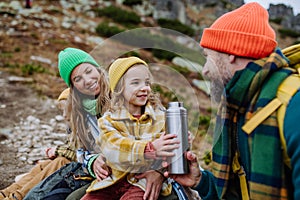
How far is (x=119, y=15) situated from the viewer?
2292 centimetres

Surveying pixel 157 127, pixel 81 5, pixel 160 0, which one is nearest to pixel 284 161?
pixel 157 127

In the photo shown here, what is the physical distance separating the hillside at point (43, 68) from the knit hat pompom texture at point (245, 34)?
18 cm

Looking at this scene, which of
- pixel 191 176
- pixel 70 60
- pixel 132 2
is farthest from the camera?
pixel 132 2

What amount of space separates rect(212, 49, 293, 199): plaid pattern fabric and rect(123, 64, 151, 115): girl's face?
0.41 metres

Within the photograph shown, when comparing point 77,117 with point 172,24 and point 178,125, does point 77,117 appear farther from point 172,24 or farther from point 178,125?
point 172,24

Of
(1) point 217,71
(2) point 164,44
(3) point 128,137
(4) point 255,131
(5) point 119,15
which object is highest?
(2) point 164,44

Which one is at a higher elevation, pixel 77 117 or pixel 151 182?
pixel 77 117

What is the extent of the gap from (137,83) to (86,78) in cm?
79

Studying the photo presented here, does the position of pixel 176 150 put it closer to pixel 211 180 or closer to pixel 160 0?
pixel 211 180

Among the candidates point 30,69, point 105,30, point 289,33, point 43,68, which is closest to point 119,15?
point 105,30

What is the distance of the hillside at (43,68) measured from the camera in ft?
7.54

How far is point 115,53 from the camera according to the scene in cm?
232

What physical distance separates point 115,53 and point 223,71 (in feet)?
2.04

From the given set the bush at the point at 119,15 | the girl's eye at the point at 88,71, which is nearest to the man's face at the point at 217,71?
the girl's eye at the point at 88,71
